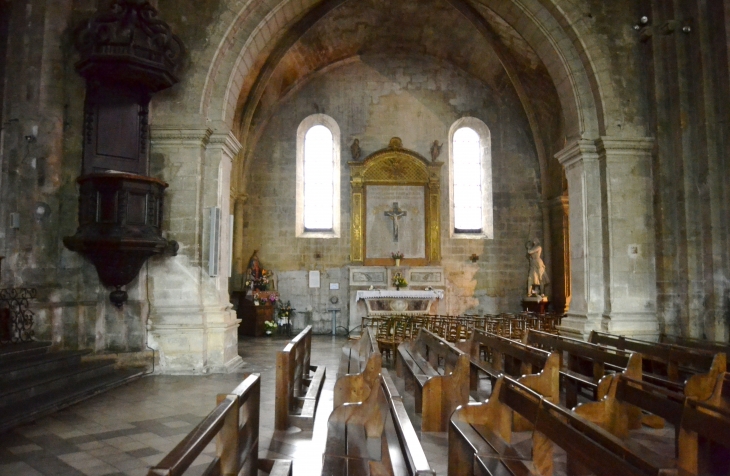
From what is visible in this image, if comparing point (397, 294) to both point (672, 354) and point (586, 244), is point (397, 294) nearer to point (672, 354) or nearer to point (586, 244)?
point (586, 244)

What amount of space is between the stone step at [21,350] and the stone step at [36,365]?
4 cm

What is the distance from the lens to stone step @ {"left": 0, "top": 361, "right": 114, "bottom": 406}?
5148mm

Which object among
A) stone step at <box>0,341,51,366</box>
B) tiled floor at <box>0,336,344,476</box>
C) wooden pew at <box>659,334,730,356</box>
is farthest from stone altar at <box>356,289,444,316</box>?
stone step at <box>0,341,51,366</box>

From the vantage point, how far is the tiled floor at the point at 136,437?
148 inches

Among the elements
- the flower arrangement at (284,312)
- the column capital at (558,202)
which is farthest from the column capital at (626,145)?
the flower arrangement at (284,312)

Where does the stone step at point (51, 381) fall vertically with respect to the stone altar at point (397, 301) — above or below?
below

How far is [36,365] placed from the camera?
604cm

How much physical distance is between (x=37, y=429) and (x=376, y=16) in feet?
40.1

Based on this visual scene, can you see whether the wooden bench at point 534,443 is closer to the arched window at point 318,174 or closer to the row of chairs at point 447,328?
the row of chairs at point 447,328

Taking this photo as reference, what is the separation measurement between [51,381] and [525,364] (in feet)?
16.8

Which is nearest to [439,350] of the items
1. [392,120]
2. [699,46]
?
[699,46]

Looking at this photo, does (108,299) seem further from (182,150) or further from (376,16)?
(376,16)

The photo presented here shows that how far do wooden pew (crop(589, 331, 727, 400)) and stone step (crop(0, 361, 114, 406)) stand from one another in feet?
19.0

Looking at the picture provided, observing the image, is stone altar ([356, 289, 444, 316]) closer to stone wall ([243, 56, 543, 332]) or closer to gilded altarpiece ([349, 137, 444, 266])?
stone wall ([243, 56, 543, 332])
